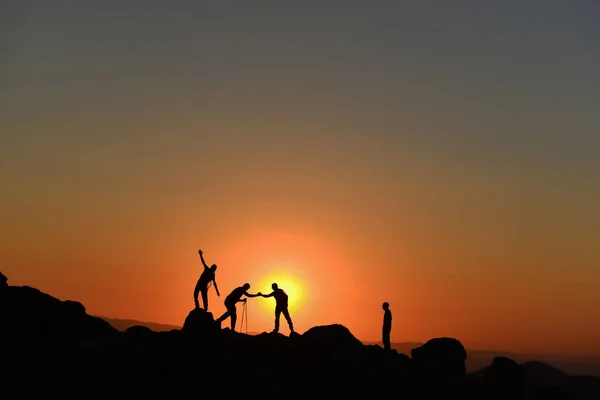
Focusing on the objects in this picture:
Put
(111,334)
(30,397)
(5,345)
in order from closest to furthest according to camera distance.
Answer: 1. (30,397)
2. (5,345)
3. (111,334)

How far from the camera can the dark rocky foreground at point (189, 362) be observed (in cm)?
3666

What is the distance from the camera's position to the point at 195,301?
40500 mm

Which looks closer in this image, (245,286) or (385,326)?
(245,286)

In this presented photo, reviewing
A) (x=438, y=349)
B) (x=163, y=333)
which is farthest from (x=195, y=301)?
(x=438, y=349)

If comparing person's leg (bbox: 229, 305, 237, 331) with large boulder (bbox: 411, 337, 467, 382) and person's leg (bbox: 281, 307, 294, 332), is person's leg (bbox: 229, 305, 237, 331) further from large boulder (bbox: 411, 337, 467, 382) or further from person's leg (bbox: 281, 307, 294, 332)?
large boulder (bbox: 411, 337, 467, 382)

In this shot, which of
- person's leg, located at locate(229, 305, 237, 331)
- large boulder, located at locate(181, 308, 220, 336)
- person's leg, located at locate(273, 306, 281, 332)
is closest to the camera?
large boulder, located at locate(181, 308, 220, 336)

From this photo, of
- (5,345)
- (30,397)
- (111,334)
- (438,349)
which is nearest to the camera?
(30,397)

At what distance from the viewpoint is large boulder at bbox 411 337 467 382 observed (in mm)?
44034

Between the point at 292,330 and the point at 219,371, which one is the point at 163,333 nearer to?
the point at 219,371

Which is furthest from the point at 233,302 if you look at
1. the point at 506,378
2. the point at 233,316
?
the point at 506,378

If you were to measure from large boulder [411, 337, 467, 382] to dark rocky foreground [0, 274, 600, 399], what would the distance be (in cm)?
13

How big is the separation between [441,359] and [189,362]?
16297 mm

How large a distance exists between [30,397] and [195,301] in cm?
970

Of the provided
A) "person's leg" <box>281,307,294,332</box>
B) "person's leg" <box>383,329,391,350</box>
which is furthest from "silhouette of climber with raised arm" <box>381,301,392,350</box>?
"person's leg" <box>281,307,294,332</box>
